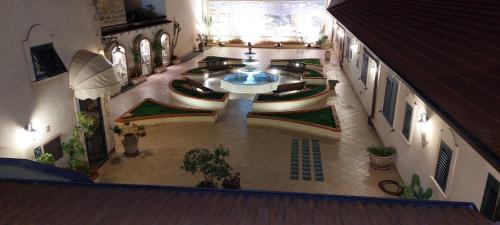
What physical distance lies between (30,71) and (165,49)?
697 inches

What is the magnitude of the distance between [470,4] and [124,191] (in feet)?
24.8

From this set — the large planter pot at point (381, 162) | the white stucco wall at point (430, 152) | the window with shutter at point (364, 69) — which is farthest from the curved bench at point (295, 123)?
the window with shutter at point (364, 69)

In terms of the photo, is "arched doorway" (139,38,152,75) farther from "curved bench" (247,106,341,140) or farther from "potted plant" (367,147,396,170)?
"potted plant" (367,147,396,170)

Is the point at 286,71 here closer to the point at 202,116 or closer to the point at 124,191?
the point at 202,116

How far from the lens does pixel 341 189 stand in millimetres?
9922

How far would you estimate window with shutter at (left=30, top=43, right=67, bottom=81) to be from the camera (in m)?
8.50

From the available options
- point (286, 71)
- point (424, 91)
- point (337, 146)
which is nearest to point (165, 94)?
point (286, 71)

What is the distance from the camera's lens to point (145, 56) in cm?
2308

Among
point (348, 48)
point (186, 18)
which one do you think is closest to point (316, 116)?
point (348, 48)

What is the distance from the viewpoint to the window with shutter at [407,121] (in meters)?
9.82

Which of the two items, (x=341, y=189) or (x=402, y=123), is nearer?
(x=341, y=189)

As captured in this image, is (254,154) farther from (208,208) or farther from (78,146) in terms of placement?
(208,208)

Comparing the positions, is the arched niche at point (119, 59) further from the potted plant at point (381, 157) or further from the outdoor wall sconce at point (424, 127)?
the outdoor wall sconce at point (424, 127)

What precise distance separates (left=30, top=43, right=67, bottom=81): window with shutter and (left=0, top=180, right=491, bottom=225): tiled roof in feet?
12.8
